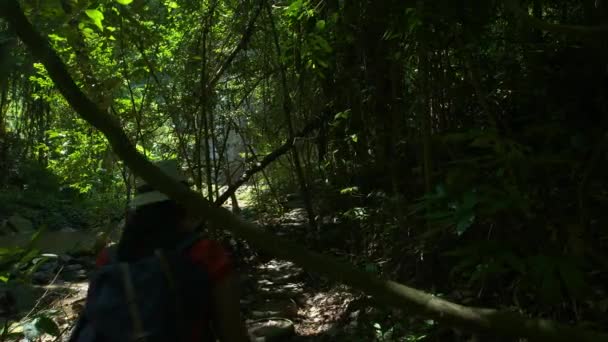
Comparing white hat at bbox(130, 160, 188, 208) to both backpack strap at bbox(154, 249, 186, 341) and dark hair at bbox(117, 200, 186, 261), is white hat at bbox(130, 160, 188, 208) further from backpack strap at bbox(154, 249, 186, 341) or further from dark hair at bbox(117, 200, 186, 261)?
backpack strap at bbox(154, 249, 186, 341)

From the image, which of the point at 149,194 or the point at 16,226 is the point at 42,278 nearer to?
the point at 16,226

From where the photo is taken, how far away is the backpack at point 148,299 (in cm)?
183

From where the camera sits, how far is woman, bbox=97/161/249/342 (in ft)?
6.40

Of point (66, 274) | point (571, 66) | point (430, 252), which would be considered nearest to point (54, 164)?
point (66, 274)

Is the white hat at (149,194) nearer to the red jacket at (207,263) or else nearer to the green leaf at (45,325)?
the red jacket at (207,263)

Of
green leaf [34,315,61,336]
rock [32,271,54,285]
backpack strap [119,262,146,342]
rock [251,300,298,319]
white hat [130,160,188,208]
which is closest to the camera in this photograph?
backpack strap [119,262,146,342]

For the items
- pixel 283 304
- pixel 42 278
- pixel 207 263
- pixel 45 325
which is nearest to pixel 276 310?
pixel 283 304

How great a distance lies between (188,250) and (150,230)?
26 cm

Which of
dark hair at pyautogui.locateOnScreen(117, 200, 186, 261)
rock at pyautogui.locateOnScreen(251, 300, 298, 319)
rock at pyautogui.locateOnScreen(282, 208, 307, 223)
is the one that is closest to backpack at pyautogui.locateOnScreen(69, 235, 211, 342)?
dark hair at pyautogui.locateOnScreen(117, 200, 186, 261)

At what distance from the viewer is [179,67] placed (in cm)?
784

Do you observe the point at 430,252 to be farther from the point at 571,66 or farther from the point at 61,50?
the point at 61,50

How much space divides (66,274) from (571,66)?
870cm

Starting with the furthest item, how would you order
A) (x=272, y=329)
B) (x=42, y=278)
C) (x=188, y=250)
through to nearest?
(x=42, y=278) < (x=272, y=329) < (x=188, y=250)

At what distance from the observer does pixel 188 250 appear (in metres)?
1.94
